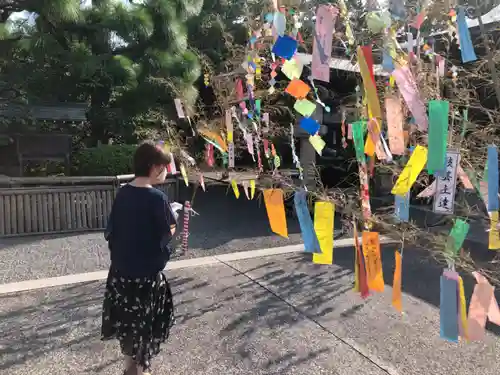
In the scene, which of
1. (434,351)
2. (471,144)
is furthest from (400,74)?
(434,351)

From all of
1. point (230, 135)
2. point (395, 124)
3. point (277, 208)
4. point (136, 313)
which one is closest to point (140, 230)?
point (136, 313)

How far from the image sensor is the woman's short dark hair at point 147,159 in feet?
8.26

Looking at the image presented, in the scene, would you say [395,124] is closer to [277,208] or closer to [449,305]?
[449,305]

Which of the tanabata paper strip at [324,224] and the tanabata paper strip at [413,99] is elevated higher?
the tanabata paper strip at [413,99]

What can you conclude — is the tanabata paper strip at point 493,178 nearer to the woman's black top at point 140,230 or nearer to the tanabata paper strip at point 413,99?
the tanabata paper strip at point 413,99

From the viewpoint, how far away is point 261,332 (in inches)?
138

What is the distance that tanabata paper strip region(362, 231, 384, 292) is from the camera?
2574 mm

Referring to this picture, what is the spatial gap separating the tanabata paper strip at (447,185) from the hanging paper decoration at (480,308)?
38 cm

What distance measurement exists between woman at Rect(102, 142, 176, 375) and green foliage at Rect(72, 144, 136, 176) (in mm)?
6902

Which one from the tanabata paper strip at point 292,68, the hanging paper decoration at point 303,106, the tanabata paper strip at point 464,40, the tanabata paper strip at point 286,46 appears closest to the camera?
the tanabata paper strip at point 464,40

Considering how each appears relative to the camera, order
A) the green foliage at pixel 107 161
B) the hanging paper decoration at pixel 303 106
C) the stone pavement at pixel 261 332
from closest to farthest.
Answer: the hanging paper decoration at pixel 303 106
the stone pavement at pixel 261 332
the green foliage at pixel 107 161

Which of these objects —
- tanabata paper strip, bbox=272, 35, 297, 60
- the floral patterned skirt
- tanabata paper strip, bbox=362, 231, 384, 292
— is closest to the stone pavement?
the floral patterned skirt

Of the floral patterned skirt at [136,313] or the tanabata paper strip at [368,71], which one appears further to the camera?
the floral patterned skirt at [136,313]

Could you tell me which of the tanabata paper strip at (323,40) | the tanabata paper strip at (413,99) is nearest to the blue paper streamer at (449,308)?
the tanabata paper strip at (413,99)
